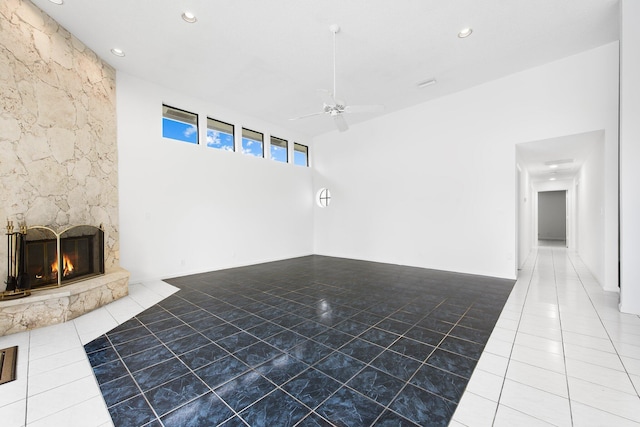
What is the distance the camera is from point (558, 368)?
7.16 ft

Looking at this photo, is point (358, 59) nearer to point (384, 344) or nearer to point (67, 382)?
point (384, 344)

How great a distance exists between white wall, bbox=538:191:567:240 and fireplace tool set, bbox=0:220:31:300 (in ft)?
58.8

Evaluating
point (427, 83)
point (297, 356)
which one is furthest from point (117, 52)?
point (427, 83)

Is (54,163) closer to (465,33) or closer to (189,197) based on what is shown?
(189,197)

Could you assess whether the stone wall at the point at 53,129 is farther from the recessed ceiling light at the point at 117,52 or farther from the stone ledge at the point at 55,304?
the stone ledge at the point at 55,304

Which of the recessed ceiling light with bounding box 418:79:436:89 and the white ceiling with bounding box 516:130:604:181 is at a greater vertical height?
the recessed ceiling light with bounding box 418:79:436:89

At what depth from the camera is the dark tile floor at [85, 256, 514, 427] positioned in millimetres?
1742

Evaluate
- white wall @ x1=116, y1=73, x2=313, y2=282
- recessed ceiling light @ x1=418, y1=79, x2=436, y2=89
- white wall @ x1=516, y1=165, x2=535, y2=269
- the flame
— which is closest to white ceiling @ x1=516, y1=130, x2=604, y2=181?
white wall @ x1=516, y1=165, x2=535, y2=269

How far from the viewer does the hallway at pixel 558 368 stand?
5.51ft

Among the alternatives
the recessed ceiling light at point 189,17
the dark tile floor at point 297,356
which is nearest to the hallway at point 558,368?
the dark tile floor at point 297,356

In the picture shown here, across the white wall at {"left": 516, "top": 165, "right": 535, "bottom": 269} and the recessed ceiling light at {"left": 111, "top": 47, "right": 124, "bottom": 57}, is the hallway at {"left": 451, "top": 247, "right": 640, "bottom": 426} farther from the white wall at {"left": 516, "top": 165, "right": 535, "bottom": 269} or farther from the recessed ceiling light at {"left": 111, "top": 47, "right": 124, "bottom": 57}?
the recessed ceiling light at {"left": 111, "top": 47, "right": 124, "bottom": 57}

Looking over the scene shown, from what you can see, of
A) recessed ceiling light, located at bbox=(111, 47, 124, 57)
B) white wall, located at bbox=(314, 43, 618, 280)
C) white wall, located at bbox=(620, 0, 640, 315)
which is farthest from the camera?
white wall, located at bbox=(314, 43, 618, 280)

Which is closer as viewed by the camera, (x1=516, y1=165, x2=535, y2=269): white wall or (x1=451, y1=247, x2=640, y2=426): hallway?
(x1=451, y1=247, x2=640, y2=426): hallway

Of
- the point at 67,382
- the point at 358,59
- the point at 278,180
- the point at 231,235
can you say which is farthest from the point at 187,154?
the point at 67,382
